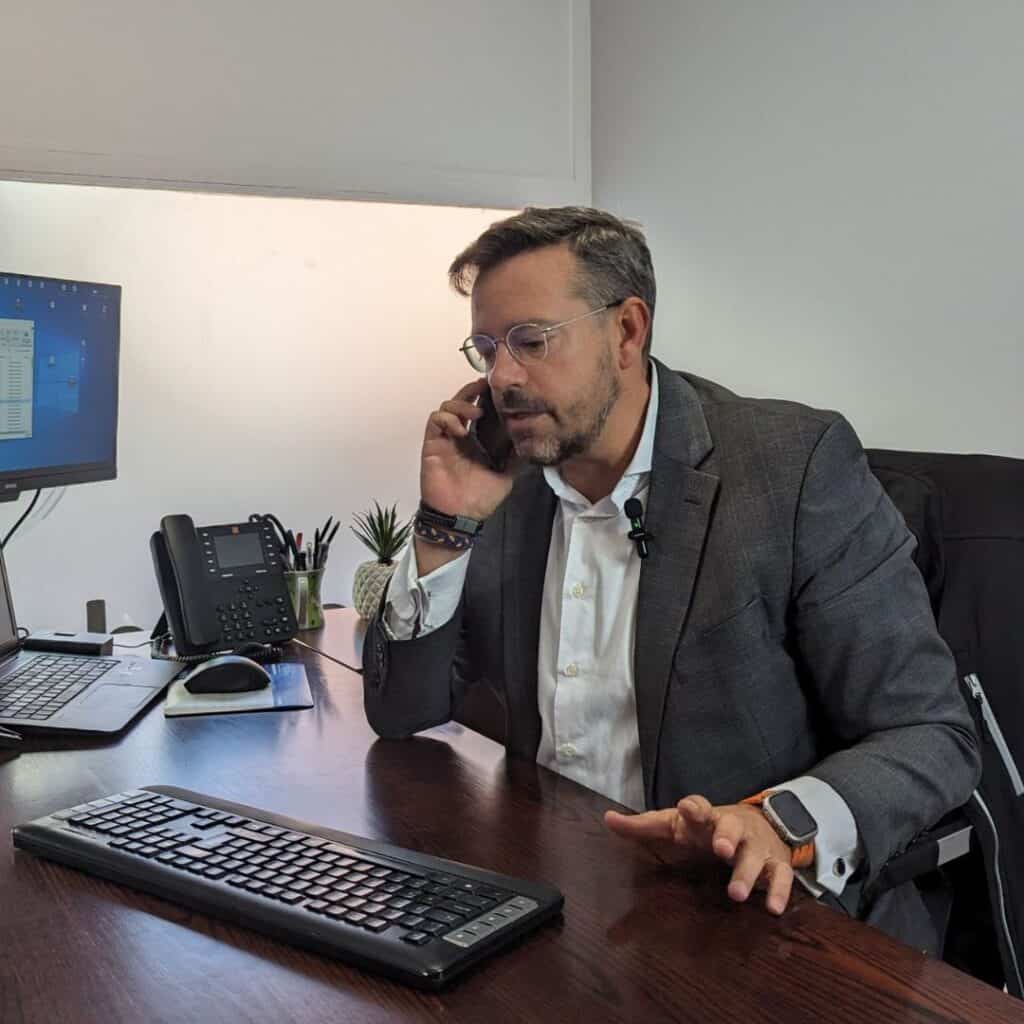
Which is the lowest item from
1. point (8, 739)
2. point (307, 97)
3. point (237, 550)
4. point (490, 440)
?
point (8, 739)

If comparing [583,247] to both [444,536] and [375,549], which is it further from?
[375,549]

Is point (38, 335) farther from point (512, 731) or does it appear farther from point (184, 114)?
point (512, 731)

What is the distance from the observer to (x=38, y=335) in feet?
6.21

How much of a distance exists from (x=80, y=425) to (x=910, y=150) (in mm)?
1467

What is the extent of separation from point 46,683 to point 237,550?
1.43 feet

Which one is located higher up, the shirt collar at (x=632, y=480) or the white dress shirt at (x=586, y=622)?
Result: the shirt collar at (x=632, y=480)

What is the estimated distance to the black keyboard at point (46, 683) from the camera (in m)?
1.57

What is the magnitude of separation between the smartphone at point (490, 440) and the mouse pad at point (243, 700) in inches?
16.6

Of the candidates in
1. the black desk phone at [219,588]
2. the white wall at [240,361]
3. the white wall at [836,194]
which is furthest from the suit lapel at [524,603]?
the white wall at [240,361]

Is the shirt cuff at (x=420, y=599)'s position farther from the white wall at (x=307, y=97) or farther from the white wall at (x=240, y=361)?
the white wall at (x=307, y=97)

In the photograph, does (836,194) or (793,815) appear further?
(836,194)

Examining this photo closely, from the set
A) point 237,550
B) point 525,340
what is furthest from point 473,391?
point 237,550

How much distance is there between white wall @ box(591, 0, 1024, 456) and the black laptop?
129 cm

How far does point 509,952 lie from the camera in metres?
0.90
